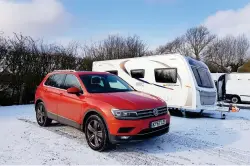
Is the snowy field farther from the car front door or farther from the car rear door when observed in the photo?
the car rear door

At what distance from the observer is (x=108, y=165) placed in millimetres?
4684

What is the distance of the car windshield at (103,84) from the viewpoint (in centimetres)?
620

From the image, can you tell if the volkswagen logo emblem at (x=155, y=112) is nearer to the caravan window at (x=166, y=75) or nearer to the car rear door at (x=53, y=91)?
the car rear door at (x=53, y=91)

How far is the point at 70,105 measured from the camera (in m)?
6.30

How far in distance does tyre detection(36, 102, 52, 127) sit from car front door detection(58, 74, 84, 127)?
1044mm

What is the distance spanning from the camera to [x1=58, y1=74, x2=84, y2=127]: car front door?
6012 mm

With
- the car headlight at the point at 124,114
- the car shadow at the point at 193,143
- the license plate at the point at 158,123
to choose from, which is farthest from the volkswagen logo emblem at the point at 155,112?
the car shadow at the point at 193,143

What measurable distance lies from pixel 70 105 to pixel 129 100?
1.68 m

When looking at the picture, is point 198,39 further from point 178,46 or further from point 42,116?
point 42,116

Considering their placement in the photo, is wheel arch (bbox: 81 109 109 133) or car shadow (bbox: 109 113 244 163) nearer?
wheel arch (bbox: 81 109 109 133)

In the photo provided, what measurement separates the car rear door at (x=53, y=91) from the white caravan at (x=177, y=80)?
5.04 m

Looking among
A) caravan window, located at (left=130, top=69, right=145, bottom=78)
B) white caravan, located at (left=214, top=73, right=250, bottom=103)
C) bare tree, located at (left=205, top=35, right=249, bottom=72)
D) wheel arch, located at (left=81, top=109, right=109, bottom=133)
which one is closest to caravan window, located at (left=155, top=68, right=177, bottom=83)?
caravan window, located at (left=130, top=69, right=145, bottom=78)

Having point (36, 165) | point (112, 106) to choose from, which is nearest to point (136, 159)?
point (112, 106)

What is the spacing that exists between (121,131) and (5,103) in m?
10.4
